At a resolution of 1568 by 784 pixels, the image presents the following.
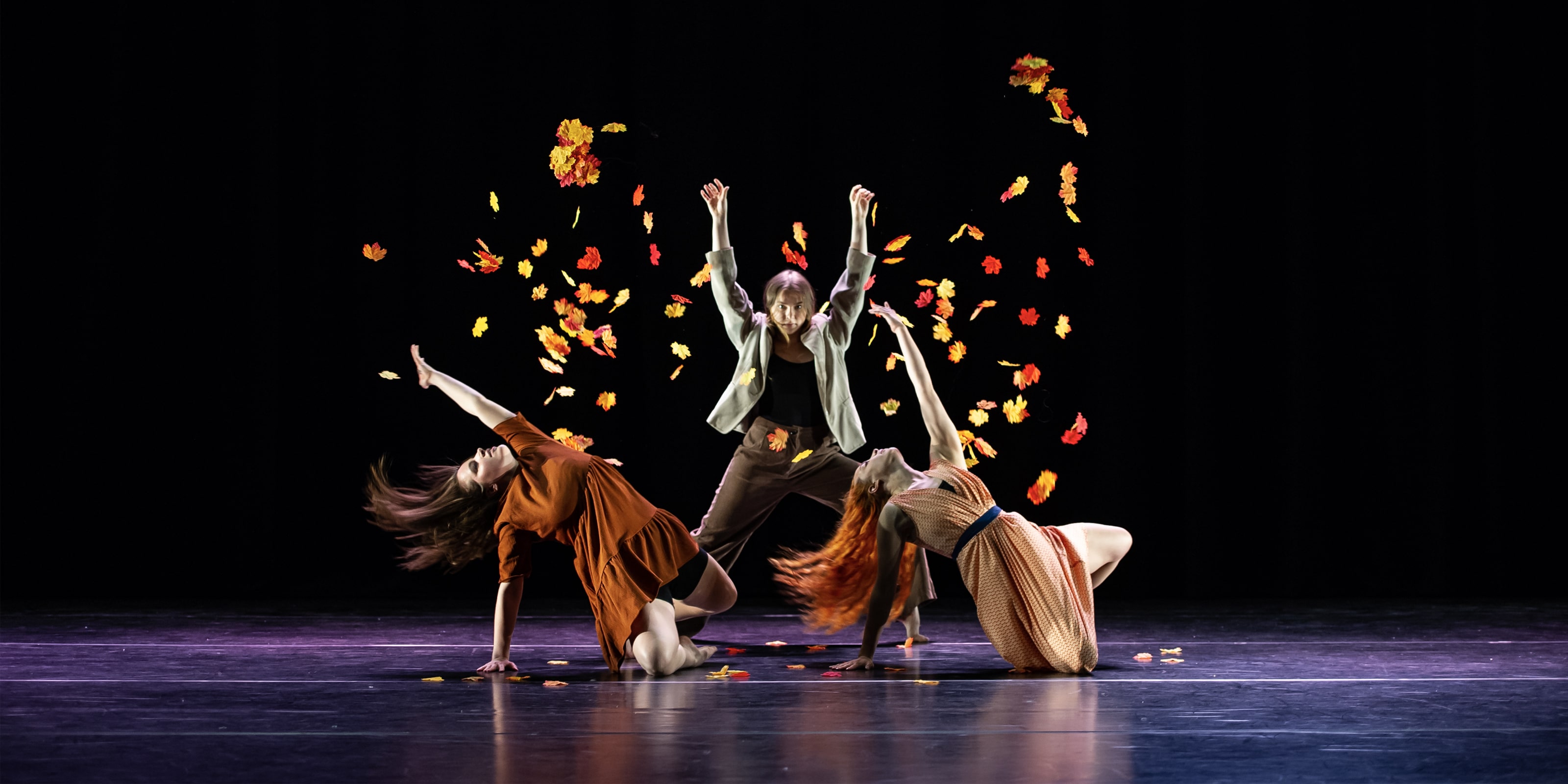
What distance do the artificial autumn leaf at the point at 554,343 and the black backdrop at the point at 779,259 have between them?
0.10 meters

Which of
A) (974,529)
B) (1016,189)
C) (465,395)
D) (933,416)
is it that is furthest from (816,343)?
(1016,189)

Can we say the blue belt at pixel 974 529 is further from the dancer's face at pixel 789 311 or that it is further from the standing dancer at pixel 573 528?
the dancer's face at pixel 789 311

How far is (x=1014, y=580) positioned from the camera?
404 centimetres

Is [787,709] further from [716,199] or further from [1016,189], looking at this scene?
[1016,189]

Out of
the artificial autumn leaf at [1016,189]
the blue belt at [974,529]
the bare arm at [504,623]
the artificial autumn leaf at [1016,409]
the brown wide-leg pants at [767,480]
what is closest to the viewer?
the bare arm at [504,623]

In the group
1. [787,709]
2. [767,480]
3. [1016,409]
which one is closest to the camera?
[787,709]

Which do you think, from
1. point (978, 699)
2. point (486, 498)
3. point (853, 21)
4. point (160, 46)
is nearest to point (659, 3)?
point (853, 21)

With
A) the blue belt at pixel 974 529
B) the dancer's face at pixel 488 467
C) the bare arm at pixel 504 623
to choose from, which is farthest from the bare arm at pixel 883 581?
the dancer's face at pixel 488 467

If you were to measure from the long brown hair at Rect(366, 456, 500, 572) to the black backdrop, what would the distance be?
1962 millimetres

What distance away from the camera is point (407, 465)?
20.5ft

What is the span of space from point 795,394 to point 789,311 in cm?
28

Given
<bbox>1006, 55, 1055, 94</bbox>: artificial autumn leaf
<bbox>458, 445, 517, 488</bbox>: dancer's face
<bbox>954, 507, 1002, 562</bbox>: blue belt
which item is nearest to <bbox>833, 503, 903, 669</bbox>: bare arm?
<bbox>954, 507, 1002, 562</bbox>: blue belt

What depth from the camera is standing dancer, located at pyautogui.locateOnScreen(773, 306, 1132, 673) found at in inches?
159

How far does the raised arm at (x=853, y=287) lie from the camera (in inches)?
190
